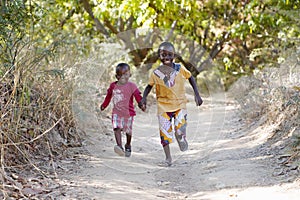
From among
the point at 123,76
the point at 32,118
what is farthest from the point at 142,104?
the point at 32,118

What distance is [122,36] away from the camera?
11742 millimetres

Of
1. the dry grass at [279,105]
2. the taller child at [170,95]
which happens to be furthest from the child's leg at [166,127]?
the dry grass at [279,105]

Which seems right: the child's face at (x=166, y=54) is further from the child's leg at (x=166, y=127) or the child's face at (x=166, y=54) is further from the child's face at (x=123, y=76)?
the child's leg at (x=166, y=127)

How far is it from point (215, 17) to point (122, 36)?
15.7ft

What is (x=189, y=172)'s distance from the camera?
5.31 metres

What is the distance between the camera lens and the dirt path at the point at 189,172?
4.16 metres

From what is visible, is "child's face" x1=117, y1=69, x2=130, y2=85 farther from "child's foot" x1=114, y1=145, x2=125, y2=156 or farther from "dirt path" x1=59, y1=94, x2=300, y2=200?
"dirt path" x1=59, y1=94, x2=300, y2=200

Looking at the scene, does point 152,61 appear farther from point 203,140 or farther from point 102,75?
point 203,140

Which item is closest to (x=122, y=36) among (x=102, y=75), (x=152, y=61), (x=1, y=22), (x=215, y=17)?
(x=152, y=61)

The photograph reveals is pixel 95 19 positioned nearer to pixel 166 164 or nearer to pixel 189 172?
pixel 166 164

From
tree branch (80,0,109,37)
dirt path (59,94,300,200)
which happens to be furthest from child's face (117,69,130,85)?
tree branch (80,0,109,37)

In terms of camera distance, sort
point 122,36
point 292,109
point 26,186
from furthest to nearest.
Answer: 1. point 122,36
2. point 292,109
3. point 26,186

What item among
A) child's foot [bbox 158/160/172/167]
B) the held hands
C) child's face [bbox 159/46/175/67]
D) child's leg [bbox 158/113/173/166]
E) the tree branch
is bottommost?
child's foot [bbox 158/160/172/167]

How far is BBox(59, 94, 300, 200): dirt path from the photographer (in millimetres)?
4160
